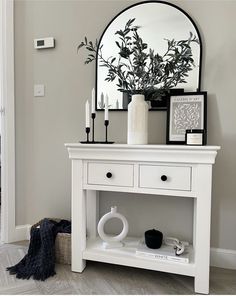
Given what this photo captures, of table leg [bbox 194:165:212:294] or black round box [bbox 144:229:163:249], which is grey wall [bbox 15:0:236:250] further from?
table leg [bbox 194:165:212:294]

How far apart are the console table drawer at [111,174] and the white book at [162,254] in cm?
45

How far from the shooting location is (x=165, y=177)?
4.91 ft

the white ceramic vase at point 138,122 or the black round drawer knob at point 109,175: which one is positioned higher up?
the white ceramic vase at point 138,122

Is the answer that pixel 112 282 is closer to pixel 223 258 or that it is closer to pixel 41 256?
pixel 41 256

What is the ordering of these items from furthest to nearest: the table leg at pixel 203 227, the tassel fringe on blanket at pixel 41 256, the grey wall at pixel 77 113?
1. the grey wall at pixel 77 113
2. the tassel fringe on blanket at pixel 41 256
3. the table leg at pixel 203 227

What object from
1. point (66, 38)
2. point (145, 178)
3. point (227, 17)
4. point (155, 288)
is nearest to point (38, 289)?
point (155, 288)

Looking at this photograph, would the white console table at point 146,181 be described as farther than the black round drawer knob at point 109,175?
No

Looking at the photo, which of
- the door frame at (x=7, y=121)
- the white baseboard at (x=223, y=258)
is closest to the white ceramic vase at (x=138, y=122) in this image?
the white baseboard at (x=223, y=258)

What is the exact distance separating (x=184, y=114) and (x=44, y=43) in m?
1.32

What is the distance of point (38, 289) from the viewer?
151 cm

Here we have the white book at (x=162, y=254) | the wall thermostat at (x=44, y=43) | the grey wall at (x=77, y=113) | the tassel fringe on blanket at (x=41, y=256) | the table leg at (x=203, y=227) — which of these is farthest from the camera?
the wall thermostat at (x=44, y=43)

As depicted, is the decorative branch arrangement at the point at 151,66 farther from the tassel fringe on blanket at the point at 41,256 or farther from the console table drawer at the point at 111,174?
the tassel fringe on blanket at the point at 41,256

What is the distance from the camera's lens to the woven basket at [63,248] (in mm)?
1825

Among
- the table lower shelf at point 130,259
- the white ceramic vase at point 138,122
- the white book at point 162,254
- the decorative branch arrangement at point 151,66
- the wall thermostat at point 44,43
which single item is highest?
the wall thermostat at point 44,43
